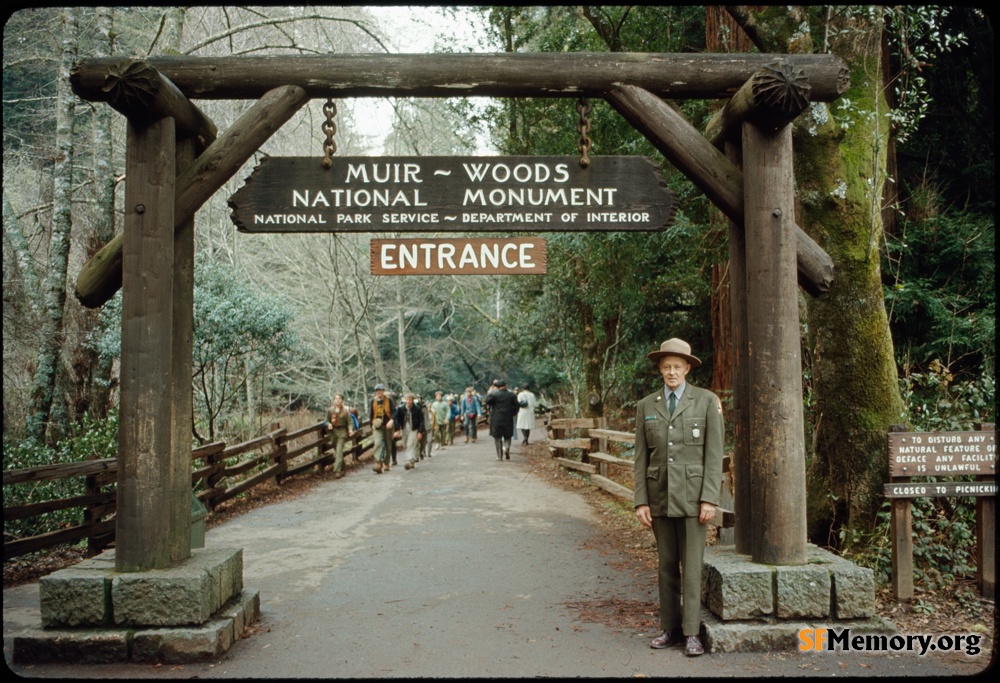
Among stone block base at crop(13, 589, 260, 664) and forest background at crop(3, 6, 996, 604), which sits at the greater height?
forest background at crop(3, 6, 996, 604)

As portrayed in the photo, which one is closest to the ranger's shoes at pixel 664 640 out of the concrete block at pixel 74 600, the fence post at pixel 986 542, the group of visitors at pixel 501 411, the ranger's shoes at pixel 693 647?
the ranger's shoes at pixel 693 647

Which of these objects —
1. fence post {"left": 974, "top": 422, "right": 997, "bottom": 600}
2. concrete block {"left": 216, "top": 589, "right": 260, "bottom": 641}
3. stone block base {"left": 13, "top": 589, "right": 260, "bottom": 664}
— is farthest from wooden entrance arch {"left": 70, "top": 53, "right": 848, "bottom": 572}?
fence post {"left": 974, "top": 422, "right": 997, "bottom": 600}

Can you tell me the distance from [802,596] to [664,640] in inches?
36.7

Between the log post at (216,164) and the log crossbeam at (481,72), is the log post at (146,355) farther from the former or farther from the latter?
the log crossbeam at (481,72)

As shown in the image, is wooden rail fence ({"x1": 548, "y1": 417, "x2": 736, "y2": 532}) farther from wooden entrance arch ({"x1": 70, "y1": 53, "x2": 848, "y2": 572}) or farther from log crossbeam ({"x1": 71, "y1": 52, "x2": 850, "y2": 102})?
log crossbeam ({"x1": 71, "y1": 52, "x2": 850, "y2": 102})

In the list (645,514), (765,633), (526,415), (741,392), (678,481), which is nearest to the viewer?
(765,633)

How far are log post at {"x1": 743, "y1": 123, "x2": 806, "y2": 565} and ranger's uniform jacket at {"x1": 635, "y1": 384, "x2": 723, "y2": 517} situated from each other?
38cm

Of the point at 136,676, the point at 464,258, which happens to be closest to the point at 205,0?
the point at 464,258

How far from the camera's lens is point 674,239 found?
36.4 feet

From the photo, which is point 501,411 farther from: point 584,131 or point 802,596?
point 802,596

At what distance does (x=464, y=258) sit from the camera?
5.22 m

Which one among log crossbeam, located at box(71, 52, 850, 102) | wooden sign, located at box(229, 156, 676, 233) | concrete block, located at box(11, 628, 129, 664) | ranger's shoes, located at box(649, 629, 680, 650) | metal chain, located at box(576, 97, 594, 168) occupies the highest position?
log crossbeam, located at box(71, 52, 850, 102)

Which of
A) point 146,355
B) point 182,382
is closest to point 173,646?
point 182,382

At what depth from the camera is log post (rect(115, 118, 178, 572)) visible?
15.0 feet
